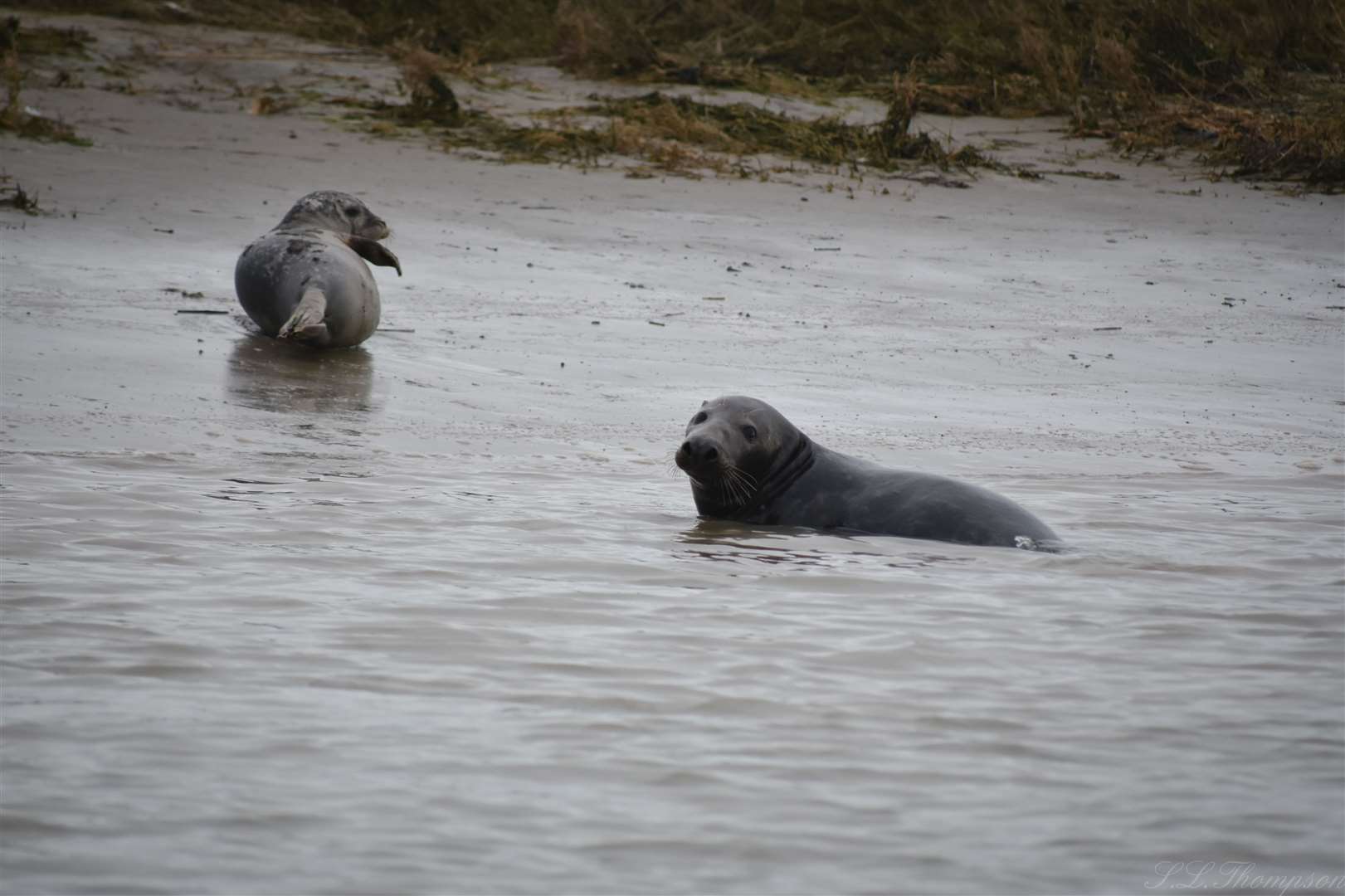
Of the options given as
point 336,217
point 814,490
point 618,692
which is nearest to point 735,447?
point 814,490

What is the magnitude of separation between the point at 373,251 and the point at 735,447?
3552mm

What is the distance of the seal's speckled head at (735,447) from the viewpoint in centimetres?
582

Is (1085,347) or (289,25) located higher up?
(289,25)

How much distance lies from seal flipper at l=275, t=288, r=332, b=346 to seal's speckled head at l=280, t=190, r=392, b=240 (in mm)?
1076

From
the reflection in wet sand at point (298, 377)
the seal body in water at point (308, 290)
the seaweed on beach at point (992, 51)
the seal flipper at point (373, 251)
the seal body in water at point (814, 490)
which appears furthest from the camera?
the seaweed on beach at point (992, 51)

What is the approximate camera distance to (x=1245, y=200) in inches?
482

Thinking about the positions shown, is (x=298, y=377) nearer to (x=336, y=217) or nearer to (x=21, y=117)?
(x=336, y=217)

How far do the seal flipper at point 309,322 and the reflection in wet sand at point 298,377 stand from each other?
4.8 inches

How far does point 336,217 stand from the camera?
9.04m

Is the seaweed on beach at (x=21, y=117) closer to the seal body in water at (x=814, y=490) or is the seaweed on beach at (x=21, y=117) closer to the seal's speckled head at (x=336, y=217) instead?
the seal's speckled head at (x=336, y=217)

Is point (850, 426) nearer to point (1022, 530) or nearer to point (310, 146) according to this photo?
point (1022, 530)

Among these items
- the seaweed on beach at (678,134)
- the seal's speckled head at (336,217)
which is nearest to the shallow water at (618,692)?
the seal's speckled head at (336,217)

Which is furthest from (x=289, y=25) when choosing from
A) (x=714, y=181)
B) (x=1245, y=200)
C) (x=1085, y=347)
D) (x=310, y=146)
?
(x=1085, y=347)

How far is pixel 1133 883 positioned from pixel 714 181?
9.85 m
